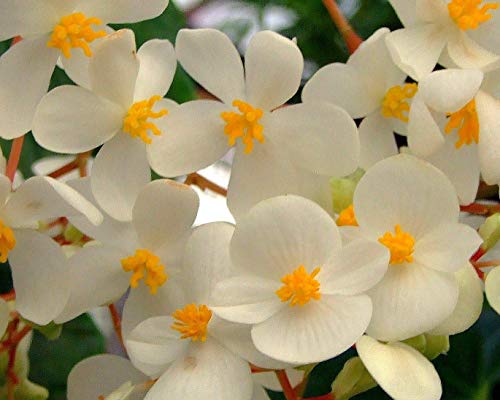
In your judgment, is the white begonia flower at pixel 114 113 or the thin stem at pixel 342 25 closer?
the white begonia flower at pixel 114 113

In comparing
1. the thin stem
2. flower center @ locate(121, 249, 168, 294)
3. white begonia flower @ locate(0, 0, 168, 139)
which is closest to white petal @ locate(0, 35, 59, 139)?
white begonia flower @ locate(0, 0, 168, 139)

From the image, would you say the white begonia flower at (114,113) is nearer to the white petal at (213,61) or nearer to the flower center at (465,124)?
the white petal at (213,61)

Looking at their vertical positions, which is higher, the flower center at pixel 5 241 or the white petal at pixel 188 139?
the white petal at pixel 188 139

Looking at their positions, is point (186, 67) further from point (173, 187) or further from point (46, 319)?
point (46, 319)

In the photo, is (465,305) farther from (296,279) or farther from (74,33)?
(74,33)

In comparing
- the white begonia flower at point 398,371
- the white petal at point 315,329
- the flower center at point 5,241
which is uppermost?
the flower center at point 5,241

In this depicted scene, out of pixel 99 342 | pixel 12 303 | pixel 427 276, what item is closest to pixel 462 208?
pixel 427 276

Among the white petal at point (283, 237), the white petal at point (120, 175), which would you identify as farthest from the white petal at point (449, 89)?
the white petal at point (120, 175)
